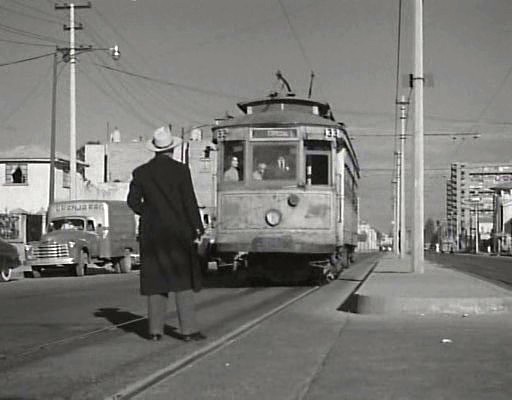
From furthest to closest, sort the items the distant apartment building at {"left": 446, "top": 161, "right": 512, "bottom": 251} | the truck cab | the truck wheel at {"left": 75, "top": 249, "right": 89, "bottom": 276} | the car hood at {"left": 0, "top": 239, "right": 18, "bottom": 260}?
the distant apartment building at {"left": 446, "top": 161, "right": 512, "bottom": 251} → the truck wheel at {"left": 75, "top": 249, "right": 89, "bottom": 276} → the truck cab → the car hood at {"left": 0, "top": 239, "right": 18, "bottom": 260}

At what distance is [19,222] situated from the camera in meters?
40.8

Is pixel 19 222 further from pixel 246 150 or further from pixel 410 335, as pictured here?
pixel 410 335

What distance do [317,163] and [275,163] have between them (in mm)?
931

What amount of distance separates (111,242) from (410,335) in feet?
75.3

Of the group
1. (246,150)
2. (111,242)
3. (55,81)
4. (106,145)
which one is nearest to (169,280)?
(246,150)

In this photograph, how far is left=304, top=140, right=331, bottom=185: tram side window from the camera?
19516 millimetres

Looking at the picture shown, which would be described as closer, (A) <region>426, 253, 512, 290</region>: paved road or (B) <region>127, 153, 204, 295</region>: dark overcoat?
(B) <region>127, 153, 204, 295</region>: dark overcoat

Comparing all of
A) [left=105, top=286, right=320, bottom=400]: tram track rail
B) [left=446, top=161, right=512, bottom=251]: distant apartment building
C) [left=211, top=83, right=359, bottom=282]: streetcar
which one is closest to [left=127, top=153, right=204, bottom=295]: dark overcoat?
[left=105, top=286, right=320, bottom=400]: tram track rail

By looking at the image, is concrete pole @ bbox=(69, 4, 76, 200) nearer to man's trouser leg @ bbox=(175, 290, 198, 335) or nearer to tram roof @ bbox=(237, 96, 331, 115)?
tram roof @ bbox=(237, 96, 331, 115)

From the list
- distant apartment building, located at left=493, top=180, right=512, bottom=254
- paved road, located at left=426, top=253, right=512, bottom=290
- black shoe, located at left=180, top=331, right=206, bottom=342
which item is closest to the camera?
black shoe, located at left=180, top=331, right=206, bottom=342

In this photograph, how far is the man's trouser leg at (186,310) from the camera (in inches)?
361

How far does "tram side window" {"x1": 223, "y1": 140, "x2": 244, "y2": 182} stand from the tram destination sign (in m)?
0.40

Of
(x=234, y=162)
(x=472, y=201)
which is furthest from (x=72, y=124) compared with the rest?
(x=472, y=201)

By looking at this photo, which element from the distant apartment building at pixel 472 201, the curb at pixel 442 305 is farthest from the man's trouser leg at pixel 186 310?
the distant apartment building at pixel 472 201
